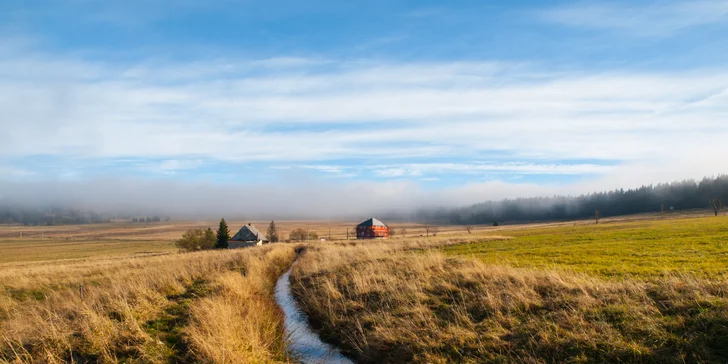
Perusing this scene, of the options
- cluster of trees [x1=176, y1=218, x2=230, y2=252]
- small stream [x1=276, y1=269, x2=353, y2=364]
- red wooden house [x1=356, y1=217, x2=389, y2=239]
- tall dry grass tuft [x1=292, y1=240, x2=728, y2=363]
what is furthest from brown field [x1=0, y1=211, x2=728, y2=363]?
red wooden house [x1=356, y1=217, x2=389, y2=239]

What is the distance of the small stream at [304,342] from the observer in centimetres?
1117

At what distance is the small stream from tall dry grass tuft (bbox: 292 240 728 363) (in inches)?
15.5

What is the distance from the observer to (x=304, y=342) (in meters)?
12.6

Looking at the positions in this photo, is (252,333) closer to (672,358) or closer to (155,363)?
(155,363)

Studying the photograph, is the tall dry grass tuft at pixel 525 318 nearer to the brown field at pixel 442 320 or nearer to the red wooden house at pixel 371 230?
the brown field at pixel 442 320

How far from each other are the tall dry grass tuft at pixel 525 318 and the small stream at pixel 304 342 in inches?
15.5

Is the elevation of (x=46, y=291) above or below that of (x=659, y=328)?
below

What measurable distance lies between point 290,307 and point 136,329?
710 centimetres

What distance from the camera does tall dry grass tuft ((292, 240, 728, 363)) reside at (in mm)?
7762

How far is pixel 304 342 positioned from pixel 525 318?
6.38 m

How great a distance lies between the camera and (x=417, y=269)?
1614 centimetres

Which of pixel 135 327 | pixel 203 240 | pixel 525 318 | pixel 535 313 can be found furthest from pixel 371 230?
pixel 525 318

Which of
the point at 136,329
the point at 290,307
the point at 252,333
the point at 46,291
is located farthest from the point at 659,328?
the point at 46,291

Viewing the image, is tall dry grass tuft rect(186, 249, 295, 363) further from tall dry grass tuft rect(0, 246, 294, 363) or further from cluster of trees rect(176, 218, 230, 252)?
cluster of trees rect(176, 218, 230, 252)
